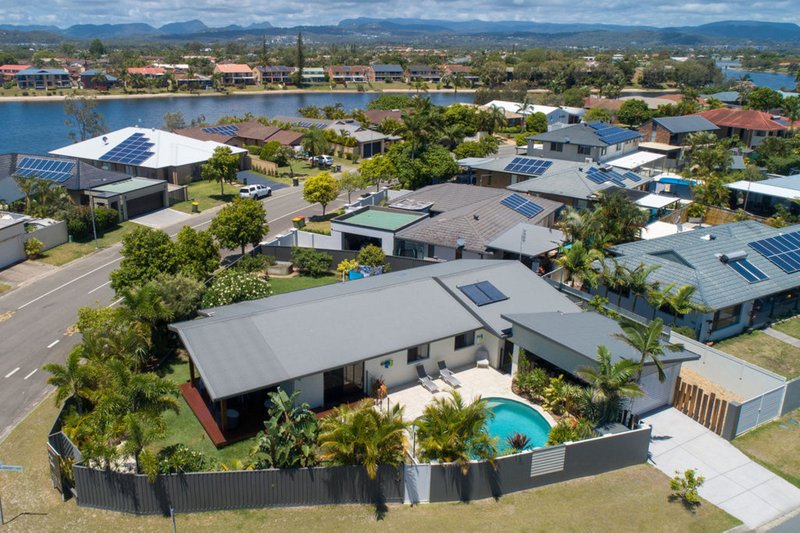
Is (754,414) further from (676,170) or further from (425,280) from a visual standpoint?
(676,170)

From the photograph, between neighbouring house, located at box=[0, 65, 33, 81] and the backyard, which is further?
neighbouring house, located at box=[0, 65, 33, 81]

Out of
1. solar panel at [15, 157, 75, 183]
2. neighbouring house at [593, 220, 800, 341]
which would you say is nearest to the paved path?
neighbouring house at [593, 220, 800, 341]

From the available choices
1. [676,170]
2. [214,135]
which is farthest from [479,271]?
[214,135]

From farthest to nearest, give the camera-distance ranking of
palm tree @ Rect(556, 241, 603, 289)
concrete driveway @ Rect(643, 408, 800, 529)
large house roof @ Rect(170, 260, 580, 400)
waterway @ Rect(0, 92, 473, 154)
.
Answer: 1. waterway @ Rect(0, 92, 473, 154)
2. palm tree @ Rect(556, 241, 603, 289)
3. large house roof @ Rect(170, 260, 580, 400)
4. concrete driveway @ Rect(643, 408, 800, 529)

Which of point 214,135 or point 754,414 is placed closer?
point 754,414

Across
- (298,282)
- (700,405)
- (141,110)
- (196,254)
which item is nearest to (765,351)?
(700,405)

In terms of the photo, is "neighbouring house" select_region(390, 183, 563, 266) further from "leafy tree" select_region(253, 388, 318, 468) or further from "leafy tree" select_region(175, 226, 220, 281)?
"leafy tree" select_region(253, 388, 318, 468)
